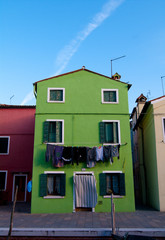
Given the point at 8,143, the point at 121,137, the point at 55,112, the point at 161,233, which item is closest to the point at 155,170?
the point at 121,137

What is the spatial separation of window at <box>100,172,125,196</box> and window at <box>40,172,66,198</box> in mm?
2414

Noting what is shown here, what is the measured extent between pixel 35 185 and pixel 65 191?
190cm

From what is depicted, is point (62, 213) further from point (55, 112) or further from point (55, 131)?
point (55, 112)

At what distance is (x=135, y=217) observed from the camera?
12.8 m

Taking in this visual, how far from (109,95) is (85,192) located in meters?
6.59

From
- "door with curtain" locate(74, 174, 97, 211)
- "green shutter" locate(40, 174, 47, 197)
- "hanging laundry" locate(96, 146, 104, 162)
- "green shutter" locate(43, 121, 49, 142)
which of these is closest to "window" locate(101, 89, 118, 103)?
"hanging laundry" locate(96, 146, 104, 162)

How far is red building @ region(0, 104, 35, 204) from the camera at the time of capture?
20.2m

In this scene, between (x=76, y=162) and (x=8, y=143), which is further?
(x=8, y=143)

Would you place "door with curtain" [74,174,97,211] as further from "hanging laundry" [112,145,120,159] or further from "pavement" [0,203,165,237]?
A: "hanging laundry" [112,145,120,159]

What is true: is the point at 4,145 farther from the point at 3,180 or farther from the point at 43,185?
the point at 43,185

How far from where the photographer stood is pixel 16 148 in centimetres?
2097

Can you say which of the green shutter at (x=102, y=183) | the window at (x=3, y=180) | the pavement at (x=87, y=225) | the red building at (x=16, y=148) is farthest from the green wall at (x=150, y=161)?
the window at (x=3, y=180)

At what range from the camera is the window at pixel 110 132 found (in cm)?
1565

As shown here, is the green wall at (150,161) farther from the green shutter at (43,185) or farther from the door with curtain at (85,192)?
the green shutter at (43,185)
